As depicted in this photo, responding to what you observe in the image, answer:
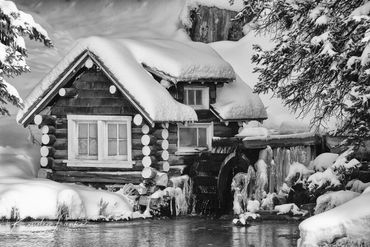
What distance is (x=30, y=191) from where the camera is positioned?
21266 millimetres

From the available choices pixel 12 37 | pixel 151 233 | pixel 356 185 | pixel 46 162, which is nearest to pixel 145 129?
pixel 46 162

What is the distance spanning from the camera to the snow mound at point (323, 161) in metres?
23.1

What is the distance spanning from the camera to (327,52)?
15422mm

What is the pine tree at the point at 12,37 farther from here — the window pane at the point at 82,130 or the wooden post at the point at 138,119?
the window pane at the point at 82,130

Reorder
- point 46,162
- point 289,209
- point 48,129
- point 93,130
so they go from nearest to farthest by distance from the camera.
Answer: point 289,209, point 93,130, point 48,129, point 46,162

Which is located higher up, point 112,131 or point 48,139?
point 112,131

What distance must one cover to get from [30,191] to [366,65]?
32.8 feet

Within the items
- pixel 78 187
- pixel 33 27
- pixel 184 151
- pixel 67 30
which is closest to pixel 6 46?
pixel 33 27

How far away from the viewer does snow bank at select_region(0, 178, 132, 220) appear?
21031mm

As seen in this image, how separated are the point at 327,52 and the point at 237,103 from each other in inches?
397

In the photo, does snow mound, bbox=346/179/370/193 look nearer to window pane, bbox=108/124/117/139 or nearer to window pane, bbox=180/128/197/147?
window pane, bbox=180/128/197/147

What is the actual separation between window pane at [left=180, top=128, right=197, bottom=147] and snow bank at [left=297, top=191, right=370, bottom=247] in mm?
10688

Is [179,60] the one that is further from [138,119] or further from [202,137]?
[138,119]

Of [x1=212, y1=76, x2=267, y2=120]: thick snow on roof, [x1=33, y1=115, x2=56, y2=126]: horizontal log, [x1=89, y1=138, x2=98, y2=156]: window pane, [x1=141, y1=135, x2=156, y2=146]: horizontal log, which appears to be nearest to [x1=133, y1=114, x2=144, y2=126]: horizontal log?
[x1=141, y1=135, x2=156, y2=146]: horizontal log
